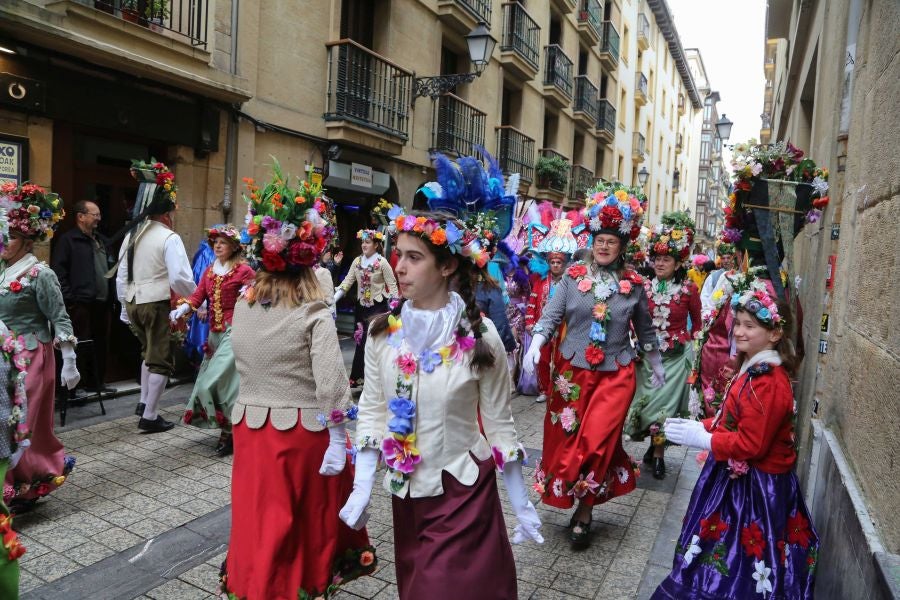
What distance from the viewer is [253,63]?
9.80 m

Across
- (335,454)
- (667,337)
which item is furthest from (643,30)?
(335,454)

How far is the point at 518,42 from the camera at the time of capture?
60.2 ft

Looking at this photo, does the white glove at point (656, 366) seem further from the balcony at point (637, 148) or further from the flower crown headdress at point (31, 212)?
the balcony at point (637, 148)

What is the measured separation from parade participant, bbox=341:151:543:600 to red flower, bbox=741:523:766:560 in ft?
3.74

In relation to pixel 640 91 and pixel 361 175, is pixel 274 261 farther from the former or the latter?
pixel 640 91

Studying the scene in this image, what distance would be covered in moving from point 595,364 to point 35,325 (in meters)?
3.87

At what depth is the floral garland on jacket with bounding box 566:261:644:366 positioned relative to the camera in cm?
459

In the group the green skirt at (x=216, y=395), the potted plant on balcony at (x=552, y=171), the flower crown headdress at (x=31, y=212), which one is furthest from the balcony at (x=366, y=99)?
the potted plant on balcony at (x=552, y=171)

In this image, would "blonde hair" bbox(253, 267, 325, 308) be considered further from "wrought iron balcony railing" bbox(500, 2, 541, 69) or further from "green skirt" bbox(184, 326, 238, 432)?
"wrought iron balcony railing" bbox(500, 2, 541, 69)

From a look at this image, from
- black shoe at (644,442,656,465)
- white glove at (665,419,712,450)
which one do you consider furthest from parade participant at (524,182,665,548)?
black shoe at (644,442,656,465)

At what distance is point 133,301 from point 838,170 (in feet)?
20.2

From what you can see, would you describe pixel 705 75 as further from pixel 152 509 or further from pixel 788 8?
pixel 152 509

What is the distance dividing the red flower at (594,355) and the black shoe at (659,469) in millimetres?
1802

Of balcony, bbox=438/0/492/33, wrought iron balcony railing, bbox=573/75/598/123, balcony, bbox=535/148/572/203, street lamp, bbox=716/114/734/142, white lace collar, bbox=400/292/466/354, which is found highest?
wrought iron balcony railing, bbox=573/75/598/123
